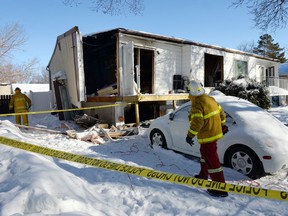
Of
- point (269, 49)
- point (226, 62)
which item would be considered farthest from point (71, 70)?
point (269, 49)

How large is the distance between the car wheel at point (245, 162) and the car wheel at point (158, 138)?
1.99 m

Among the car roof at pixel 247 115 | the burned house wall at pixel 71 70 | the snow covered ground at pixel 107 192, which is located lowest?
the snow covered ground at pixel 107 192

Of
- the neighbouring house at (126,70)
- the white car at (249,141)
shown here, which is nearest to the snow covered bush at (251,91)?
the neighbouring house at (126,70)

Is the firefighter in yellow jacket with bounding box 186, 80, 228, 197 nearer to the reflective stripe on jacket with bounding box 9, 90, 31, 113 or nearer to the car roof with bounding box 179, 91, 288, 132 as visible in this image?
the car roof with bounding box 179, 91, 288, 132

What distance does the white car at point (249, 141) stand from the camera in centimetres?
468

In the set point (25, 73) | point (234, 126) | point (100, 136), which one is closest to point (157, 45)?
point (100, 136)

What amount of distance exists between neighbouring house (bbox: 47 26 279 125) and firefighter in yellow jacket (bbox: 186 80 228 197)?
628cm

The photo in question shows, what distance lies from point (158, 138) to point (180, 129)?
89 cm

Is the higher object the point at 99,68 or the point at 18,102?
the point at 99,68

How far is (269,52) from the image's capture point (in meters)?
60.0

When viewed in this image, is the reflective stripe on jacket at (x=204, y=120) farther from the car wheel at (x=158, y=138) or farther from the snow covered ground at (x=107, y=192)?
the car wheel at (x=158, y=138)

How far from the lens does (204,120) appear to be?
4.17 meters

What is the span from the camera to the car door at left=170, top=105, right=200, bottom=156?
614 cm

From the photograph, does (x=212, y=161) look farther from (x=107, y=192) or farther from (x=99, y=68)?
(x=99, y=68)
